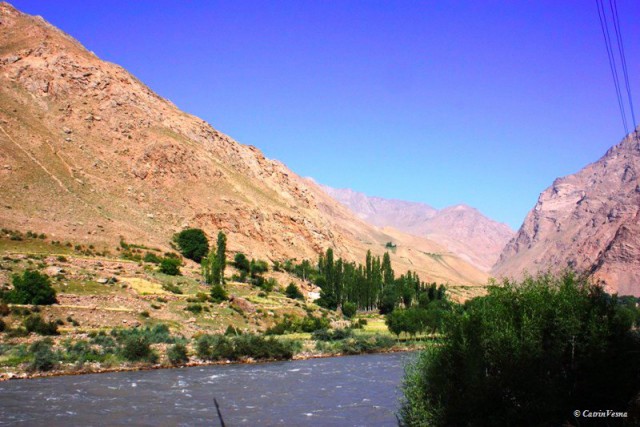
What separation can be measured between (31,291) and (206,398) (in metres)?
24.3

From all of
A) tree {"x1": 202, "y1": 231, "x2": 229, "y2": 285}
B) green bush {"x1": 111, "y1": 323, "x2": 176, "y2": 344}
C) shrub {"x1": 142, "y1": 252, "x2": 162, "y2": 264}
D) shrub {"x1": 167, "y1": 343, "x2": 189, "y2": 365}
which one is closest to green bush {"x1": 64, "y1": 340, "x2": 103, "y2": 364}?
green bush {"x1": 111, "y1": 323, "x2": 176, "y2": 344}

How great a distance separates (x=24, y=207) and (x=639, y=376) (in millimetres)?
74459

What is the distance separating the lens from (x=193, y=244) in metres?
83.8

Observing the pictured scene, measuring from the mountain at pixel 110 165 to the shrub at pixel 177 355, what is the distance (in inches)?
1387

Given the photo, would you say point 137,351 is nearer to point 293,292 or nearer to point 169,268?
point 169,268

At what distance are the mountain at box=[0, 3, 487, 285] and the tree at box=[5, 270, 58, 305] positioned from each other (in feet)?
76.4

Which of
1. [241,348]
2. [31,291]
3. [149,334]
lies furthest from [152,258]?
[241,348]

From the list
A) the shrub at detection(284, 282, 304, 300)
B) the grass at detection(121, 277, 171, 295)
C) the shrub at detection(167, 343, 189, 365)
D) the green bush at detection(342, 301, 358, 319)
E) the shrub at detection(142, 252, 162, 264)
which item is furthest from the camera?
the shrub at detection(284, 282, 304, 300)

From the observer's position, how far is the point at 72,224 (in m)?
75.4

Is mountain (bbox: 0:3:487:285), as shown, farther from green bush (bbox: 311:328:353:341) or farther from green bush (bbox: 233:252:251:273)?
green bush (bbox: 311:328:353:341)

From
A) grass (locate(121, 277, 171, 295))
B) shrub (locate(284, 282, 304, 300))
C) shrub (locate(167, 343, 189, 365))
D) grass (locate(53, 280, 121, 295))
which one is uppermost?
shrub (locate(284, 282, 304, 300))

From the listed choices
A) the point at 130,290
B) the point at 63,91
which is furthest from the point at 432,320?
the point at 63,91

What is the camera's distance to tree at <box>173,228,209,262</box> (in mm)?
83438

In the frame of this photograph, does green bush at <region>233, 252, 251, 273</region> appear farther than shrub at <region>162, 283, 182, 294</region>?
Yes
